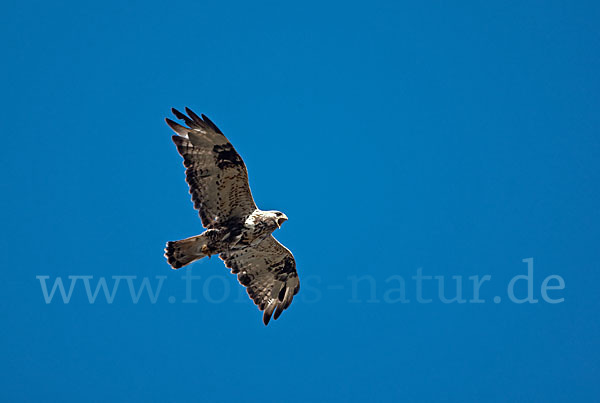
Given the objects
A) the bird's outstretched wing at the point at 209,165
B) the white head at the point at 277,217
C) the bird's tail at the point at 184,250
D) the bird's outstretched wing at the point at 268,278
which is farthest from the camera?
the bird's outstretched wing at the point at 268,278

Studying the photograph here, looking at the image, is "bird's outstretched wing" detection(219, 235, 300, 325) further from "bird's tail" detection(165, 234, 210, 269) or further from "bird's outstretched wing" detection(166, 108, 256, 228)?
"bird's outstretched wing" detection(166, 108, 256, 228)

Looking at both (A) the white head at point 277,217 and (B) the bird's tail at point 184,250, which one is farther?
(B) the bird's tail at point 184,250

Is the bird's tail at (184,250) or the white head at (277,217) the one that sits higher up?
the white head at (277,217)

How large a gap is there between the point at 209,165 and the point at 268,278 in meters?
2.65

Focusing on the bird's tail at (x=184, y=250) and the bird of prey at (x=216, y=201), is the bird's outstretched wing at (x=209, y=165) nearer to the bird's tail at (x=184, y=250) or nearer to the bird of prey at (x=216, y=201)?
the bird of prey at (x=216, y=201)

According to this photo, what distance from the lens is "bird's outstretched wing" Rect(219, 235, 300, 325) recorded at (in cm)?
1309

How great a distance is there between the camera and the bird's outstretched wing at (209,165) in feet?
38.5

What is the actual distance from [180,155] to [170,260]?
1.82m

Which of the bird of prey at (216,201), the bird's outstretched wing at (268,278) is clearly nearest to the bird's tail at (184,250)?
the bird of prey at (216,201)

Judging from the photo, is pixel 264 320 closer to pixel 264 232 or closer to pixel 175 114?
pixel 264 232

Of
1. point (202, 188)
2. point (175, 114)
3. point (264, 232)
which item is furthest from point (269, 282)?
point (175, 114)

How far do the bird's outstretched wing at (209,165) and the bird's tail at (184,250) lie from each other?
1.69ft

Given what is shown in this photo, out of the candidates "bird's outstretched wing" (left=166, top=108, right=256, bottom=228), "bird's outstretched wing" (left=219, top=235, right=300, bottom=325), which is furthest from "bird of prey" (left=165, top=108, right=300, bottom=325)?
"bird's outstretched wing" (left=219, top=235, right=300, bottom=325)

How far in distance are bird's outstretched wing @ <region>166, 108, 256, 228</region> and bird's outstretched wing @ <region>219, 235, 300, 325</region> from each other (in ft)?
4.79
